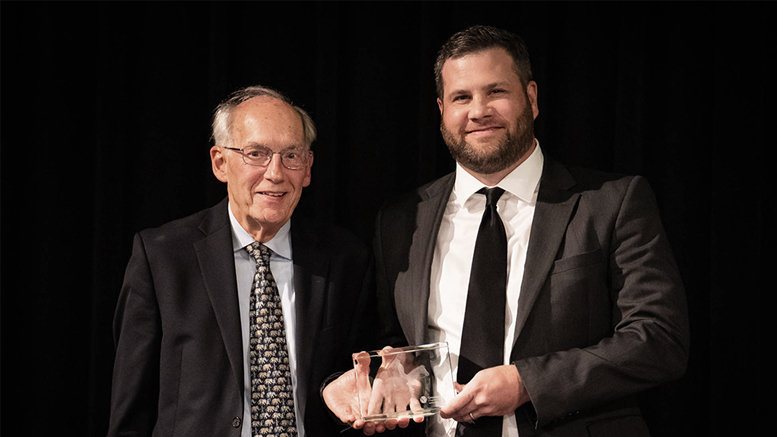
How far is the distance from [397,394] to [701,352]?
58.0 inches

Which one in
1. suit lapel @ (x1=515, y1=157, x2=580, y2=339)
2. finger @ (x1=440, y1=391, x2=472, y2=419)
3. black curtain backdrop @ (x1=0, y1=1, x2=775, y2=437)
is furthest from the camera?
black curtain backdrop @ (x1=0, y1=1, x2=775, y2=437)

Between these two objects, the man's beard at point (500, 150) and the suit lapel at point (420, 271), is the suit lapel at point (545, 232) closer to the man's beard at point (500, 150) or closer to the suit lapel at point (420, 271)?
the man's beard at point (500, 150)

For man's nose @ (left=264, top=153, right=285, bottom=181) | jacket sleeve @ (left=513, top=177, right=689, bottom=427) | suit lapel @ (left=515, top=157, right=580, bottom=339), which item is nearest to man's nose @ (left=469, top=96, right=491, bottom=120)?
suit lapel @ (left=515, top=157, right=580, bottom=339)

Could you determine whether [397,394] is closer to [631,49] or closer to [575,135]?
[575,135]

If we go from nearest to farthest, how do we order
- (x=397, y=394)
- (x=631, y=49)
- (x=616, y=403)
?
(x=397, y=394)
(x=616, y=403)
(x=631, y=49)

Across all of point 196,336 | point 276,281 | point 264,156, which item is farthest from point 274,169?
point 196,336

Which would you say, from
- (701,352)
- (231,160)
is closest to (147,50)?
(231,160)

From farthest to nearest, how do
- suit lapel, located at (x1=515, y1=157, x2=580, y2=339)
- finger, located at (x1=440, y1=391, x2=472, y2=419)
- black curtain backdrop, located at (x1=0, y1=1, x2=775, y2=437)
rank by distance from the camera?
black curtain backdrop, located at (x1=0, y1=1, x2=775, y2=437) → suit lapel, located at (x1=515, y1=157, x2=580, y2=339) → finger, located at (x1=440, y1=391, x2=472, y2=419)

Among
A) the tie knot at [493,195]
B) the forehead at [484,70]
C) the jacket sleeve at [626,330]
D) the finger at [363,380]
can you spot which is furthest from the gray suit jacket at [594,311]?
the forehead at [484,70]

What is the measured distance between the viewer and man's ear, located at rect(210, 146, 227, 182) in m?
2.06

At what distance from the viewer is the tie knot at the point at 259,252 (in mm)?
1983

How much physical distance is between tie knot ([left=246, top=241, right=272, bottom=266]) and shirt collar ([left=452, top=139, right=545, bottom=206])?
61 cm

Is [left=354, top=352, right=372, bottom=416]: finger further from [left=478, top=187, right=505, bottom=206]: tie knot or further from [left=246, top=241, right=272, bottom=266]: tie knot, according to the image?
[left=478, top=187, right=505, bottom=206]: tie knot

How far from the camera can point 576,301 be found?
1.84m
